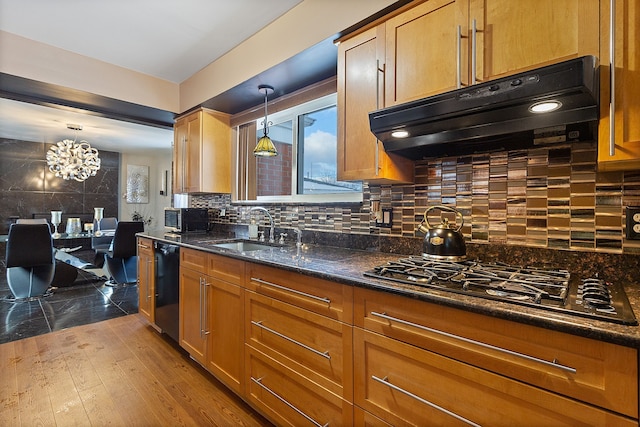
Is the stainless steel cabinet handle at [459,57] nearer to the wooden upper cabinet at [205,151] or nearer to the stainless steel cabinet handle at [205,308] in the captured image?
the stainless steel cabinet handle at [205,308]

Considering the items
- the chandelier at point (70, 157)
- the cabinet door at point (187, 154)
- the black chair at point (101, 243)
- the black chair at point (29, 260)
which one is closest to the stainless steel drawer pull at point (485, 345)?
the cabinet door at point (187, 154)

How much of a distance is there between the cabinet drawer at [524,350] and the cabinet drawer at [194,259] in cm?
137

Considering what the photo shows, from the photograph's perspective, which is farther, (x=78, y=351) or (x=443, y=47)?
(x=78, y=351)

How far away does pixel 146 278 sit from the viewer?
282 cm

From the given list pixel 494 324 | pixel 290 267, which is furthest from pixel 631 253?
pixel 290 267

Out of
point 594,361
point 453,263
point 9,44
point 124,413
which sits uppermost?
point 9,44

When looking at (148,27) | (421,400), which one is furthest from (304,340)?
(148,27)

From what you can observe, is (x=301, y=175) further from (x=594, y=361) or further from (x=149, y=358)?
(x=594, y=361)

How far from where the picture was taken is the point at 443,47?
1.33 m

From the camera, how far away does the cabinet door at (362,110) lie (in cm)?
158

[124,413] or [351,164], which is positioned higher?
[351,164]

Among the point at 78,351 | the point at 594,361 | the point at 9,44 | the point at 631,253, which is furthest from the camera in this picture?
the point at 78,351

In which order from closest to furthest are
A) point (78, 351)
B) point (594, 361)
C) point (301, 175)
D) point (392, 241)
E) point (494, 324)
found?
1. point (594, 361)
2. point (494, 324)
3. point (392, 241)
4. point (78, 351)
5. point (301, 175)

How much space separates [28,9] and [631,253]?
3.54 metres
